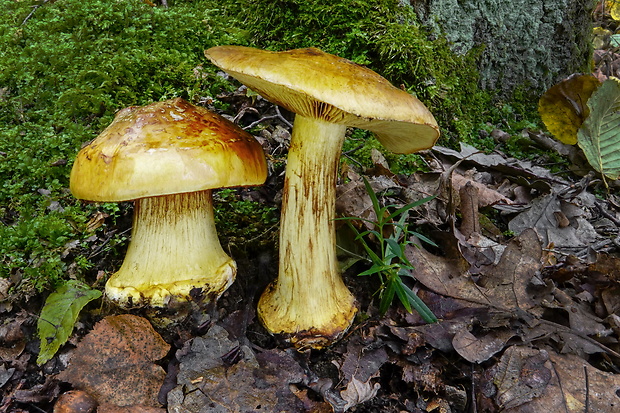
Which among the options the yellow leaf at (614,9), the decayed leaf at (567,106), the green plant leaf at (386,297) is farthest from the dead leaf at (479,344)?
the yellow leaf at (614,9)

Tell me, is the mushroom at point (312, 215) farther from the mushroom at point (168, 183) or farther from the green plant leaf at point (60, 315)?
the green plant leaf at point (60, 315)

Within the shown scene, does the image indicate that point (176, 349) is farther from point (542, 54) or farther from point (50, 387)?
point (542, 54)

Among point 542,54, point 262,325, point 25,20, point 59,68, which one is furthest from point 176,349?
point 542,54

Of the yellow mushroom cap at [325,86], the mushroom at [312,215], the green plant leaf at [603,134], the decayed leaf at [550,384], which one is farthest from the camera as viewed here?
the green plant leaf at [603,134]

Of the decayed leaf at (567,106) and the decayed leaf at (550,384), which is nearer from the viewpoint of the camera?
the decayed leaf at (550,384)

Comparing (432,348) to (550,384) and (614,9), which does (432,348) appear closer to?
(550,384)

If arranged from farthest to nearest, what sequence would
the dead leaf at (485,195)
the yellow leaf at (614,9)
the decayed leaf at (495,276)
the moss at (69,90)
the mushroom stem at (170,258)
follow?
the yellow leaf at (614,9) < the dead leaf at (485,195) < the moss at (69,90) < the decayed leaf at (495,276) < the mushroom stem at (170,258)
